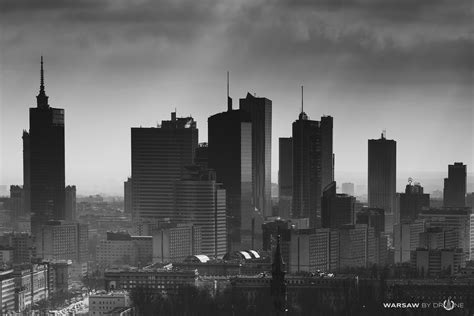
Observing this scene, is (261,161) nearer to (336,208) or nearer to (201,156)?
(201,156)

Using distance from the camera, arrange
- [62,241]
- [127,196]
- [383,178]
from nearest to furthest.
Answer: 1. [62,241]
2. [127,196]
3. [383,178]

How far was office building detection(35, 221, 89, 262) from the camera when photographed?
26.4 m

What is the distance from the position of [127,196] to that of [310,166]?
18.2 ft

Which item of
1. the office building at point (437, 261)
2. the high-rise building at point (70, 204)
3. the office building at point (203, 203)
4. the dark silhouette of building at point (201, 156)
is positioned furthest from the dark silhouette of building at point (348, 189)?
the high-rise building at point (70, 204)

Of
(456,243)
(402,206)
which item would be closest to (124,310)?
(456,243)

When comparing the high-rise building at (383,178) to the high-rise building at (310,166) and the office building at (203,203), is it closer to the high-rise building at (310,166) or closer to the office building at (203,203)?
the high-rise building at (310,166)

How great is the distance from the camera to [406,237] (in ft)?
89.0

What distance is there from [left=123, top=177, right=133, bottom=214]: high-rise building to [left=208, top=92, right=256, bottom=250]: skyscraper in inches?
79.6

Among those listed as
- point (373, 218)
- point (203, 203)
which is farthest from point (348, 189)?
point (203, 203)

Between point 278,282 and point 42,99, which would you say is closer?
point 278,282

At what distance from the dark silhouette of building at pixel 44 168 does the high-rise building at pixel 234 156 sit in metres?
3.48

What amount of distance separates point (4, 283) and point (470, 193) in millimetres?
11811

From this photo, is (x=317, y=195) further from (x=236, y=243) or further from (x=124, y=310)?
(x=124, y=310)

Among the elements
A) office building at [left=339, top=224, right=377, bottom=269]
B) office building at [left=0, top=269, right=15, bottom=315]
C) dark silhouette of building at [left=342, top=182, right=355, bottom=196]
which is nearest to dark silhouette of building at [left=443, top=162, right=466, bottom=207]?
office building at [left=339, top=224, right=377, bottom=269]
